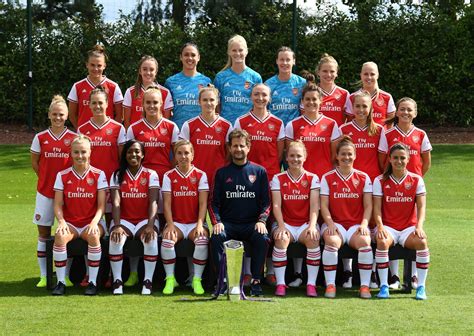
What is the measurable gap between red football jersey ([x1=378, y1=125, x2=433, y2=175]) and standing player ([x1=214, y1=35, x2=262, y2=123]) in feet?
4.57

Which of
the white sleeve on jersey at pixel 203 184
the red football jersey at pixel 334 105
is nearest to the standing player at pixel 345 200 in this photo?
the red football jersey at pixel 334 105

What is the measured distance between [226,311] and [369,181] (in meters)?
1.85

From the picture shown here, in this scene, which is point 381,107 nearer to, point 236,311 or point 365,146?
point 365,146

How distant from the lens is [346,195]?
6.82 meters

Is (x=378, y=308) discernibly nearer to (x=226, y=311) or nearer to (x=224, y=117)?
(x=226, y=311)

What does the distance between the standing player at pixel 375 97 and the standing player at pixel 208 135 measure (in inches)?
51.6

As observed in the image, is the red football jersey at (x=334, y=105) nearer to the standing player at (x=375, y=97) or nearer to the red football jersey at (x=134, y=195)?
the standing player at (x=375, y=97)

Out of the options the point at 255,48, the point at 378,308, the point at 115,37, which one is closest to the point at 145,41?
the point at 115,37

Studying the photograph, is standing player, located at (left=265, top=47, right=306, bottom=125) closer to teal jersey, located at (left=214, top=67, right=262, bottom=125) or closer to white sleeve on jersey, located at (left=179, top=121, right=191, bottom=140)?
teal jersey, located at (left=214, top=67, right=262, bottom=125)

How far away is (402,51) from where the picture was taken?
634 inches

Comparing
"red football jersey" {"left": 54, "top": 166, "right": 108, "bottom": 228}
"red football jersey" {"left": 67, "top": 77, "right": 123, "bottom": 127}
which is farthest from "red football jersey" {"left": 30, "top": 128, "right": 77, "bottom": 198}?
"red football jersey" {"left": 67, "top": 77, "right": 123, "bottom": 127}

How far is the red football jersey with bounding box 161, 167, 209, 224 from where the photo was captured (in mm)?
6855

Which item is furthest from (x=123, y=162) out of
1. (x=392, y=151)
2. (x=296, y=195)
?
(x=392, y=151)

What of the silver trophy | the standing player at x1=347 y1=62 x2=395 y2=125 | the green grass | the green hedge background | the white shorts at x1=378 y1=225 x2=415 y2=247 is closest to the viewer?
the green grass
